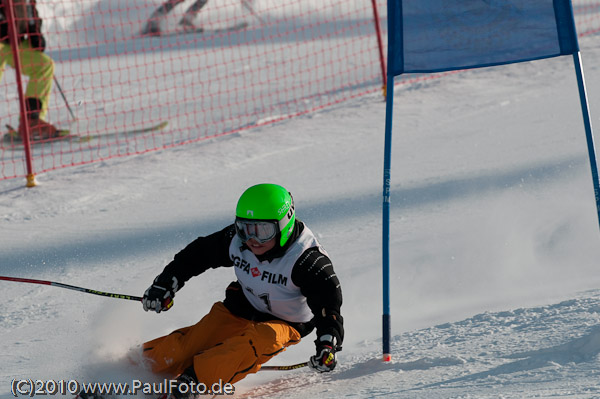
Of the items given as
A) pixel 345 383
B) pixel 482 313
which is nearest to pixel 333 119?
pixel 482 313

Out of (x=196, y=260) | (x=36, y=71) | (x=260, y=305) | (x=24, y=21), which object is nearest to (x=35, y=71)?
(x=36, y=71)

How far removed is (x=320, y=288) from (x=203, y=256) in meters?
0.71

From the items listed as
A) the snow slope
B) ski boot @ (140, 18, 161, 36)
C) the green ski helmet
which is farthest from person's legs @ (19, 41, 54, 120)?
the green ski helmet

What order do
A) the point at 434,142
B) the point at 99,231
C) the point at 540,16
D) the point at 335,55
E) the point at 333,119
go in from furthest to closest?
the point at 335,55, the point at 333,119, the point at 434,142, the point at 99,231, the point at 540,16

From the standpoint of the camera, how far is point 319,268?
12.2ft

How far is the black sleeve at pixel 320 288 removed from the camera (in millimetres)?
3631

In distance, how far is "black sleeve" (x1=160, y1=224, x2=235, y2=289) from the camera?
407 centimetres

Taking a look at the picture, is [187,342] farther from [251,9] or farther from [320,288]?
[251,9]

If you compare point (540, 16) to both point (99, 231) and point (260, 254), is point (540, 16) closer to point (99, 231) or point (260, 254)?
point (260, 254)

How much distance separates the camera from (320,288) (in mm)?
3695

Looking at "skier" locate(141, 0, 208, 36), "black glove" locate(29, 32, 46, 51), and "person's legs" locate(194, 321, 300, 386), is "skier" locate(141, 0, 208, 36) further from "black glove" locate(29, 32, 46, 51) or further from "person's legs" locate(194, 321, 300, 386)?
"person's legs" locate(194, 321, 300, 386)

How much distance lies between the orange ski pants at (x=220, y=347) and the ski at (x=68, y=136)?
5.08m

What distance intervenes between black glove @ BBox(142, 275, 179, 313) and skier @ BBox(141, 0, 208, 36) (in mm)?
8917

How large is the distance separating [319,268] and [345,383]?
0.52 metres
